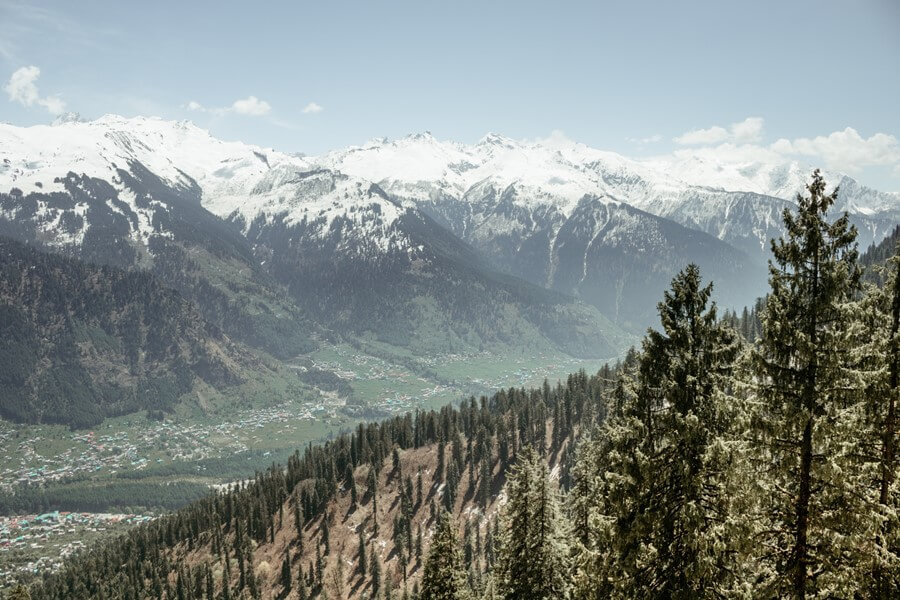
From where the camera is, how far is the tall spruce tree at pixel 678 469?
2027 centimetres

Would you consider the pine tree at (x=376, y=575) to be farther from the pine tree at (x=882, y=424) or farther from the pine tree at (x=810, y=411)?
the pine tree at (x=810, y=411)

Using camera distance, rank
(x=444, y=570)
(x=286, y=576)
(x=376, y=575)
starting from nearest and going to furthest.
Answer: (x=444, y=570) → (x=376, y=575) → (x=286, y=576)

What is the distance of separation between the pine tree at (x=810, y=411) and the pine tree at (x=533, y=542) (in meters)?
22.6

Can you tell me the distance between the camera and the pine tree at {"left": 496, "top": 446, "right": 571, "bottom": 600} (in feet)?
133

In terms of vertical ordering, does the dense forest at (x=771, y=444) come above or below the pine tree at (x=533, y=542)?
above

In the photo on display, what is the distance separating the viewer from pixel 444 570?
44.6 meters

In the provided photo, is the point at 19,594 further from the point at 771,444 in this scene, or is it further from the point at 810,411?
the point at 810,411

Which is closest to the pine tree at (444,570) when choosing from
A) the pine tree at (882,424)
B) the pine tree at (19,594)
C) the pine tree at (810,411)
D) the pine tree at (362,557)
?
the pine tree at (810,411)

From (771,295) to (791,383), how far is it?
303cm

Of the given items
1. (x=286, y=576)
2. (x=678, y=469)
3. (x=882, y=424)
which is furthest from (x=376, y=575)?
(x=882, y=424)

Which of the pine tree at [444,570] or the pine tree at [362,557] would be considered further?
the pine tree at [362,557]

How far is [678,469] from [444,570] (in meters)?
29.2

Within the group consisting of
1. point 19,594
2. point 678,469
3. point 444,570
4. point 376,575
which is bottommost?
point 376,575

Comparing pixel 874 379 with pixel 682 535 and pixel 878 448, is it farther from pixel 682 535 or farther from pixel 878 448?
pixel 682 535
